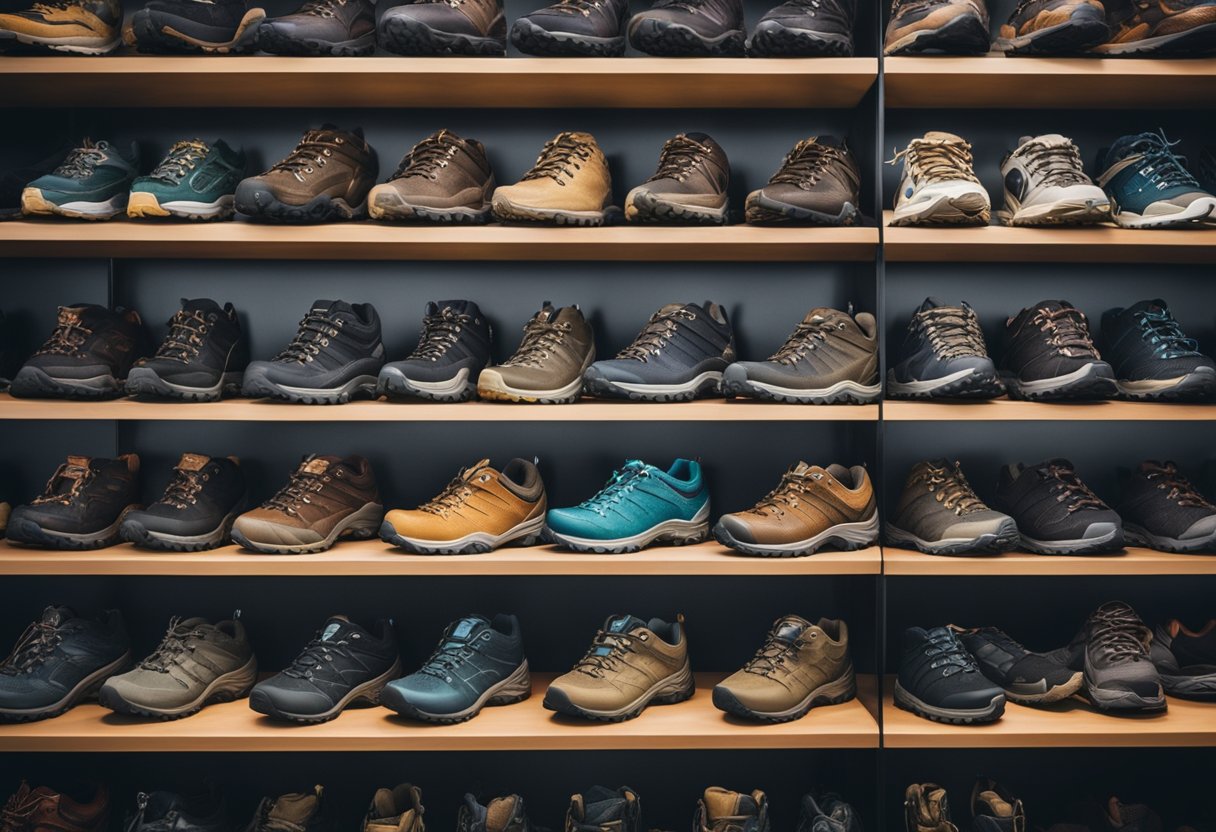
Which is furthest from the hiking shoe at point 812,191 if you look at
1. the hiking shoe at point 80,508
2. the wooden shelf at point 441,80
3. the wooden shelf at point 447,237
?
the hiking shoe at point 80,508

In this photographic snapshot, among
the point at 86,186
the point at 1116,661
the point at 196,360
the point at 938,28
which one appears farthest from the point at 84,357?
the point at 1116,661

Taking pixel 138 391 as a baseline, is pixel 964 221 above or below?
above

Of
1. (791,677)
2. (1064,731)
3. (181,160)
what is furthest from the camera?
(181,160)

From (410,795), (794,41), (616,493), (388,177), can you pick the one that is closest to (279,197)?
(388,177)

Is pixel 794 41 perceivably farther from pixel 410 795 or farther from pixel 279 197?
pixel 410 795

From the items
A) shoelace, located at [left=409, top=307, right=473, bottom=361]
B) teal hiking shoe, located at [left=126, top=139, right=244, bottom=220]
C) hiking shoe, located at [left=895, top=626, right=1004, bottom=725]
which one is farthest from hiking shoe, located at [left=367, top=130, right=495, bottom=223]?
hiking shoe, located at [left=895, top=626, right=1004, bottom=725]

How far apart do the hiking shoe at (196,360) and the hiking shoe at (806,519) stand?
1.30 metres

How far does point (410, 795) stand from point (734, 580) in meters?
1.01

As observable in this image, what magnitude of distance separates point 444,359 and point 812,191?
3.21 feet

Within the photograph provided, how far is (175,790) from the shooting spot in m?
2.61

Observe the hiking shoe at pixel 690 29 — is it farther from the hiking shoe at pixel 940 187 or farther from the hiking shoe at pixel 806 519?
the hiking shoe at pixel 806 519

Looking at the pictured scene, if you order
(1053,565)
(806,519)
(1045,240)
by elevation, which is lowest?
(1053,565)

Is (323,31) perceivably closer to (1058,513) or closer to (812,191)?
(812,191)

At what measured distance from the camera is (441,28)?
→ 7.23 ft
